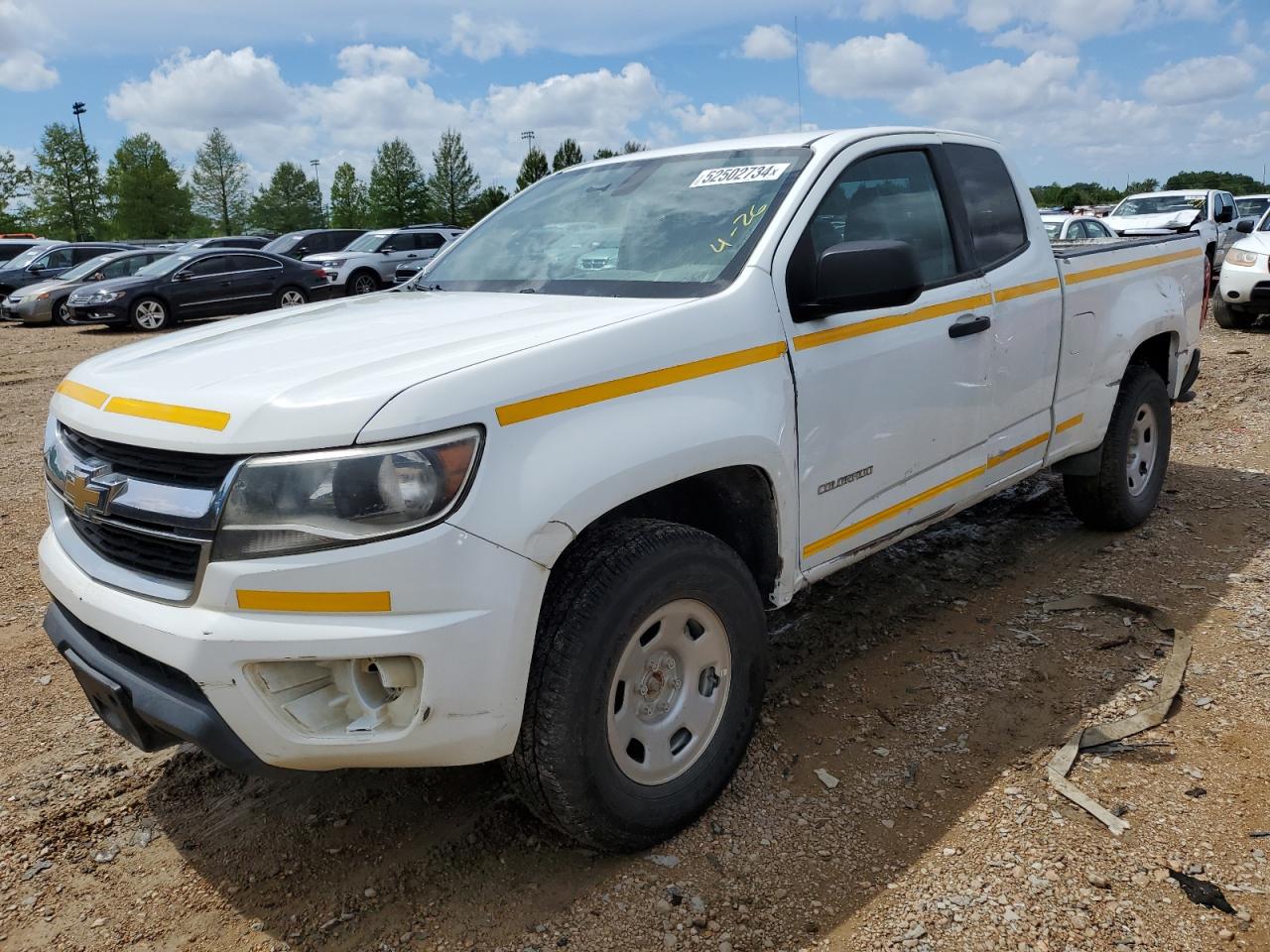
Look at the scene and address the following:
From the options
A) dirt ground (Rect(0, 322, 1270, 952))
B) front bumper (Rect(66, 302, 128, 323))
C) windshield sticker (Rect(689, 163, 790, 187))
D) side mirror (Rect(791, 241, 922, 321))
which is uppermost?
windshield sticker (Rect(689, 163, 790, 187))

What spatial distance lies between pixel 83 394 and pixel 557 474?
136 cm

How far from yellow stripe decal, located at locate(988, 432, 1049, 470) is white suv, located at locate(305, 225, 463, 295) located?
56.0 feet

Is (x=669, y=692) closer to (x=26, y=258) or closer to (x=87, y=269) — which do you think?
(x=87, y=269)

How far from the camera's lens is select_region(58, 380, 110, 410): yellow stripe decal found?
255 centimetres

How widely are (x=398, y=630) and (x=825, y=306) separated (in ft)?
5.13

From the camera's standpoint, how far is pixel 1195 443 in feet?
23.4

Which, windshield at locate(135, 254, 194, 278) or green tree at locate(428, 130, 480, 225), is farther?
green tree at locate(428, 130, 480, 225)

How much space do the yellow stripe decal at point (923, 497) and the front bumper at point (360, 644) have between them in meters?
1.19

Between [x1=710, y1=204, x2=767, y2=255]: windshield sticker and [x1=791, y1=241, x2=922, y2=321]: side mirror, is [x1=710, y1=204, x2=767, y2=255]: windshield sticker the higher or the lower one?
the higher one

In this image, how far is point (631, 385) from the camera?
251 cm

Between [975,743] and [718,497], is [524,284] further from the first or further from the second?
[975,743]

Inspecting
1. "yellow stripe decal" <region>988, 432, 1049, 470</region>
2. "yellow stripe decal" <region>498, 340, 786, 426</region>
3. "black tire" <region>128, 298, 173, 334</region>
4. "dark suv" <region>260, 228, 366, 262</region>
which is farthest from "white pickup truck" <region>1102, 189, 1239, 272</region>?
"dark suv" <region>260, 228, 366, 262</region>

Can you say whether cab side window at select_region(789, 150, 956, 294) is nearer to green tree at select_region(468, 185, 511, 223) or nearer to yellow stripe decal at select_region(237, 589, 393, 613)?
yellow stripe decal at select_region(237, 589, 393, 613)

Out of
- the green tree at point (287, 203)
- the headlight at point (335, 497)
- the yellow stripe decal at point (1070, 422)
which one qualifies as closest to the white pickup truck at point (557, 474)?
the headlight at point (335, 497)
